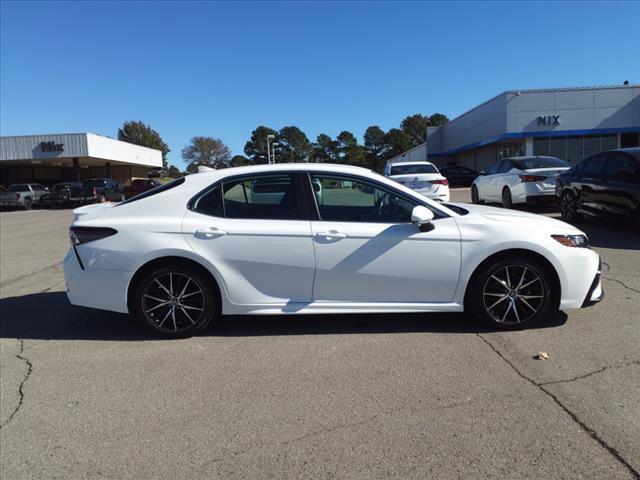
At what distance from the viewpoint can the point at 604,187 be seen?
31.4ft

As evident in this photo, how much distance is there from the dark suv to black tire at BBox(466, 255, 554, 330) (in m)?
5.46

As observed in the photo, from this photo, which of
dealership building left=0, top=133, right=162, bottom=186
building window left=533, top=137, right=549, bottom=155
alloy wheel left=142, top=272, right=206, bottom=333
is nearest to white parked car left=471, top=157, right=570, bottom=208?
alloy wheel left=142, top=272, right=206, bottom=333

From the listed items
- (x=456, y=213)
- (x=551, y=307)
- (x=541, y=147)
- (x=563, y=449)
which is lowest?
(x=563, y=449)

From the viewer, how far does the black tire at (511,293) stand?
14.8ft

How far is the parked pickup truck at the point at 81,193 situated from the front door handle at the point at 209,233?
2807 cm

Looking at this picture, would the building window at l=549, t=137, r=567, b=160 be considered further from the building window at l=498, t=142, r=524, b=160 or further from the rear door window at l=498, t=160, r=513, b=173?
the rear door window at l=498, t=160, r=513, b=173

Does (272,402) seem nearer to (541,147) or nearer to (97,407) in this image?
(97,407)

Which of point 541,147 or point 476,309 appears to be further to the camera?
point 541,147

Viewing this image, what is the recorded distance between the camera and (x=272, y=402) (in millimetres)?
3408

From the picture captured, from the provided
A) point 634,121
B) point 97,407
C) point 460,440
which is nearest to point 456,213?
point 460,440

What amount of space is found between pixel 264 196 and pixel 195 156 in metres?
113

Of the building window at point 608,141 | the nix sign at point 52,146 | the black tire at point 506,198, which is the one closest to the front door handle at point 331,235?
the black tire at point 506,198

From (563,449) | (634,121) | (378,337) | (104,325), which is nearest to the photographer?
(563,449)

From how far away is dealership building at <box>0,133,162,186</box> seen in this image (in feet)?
123
